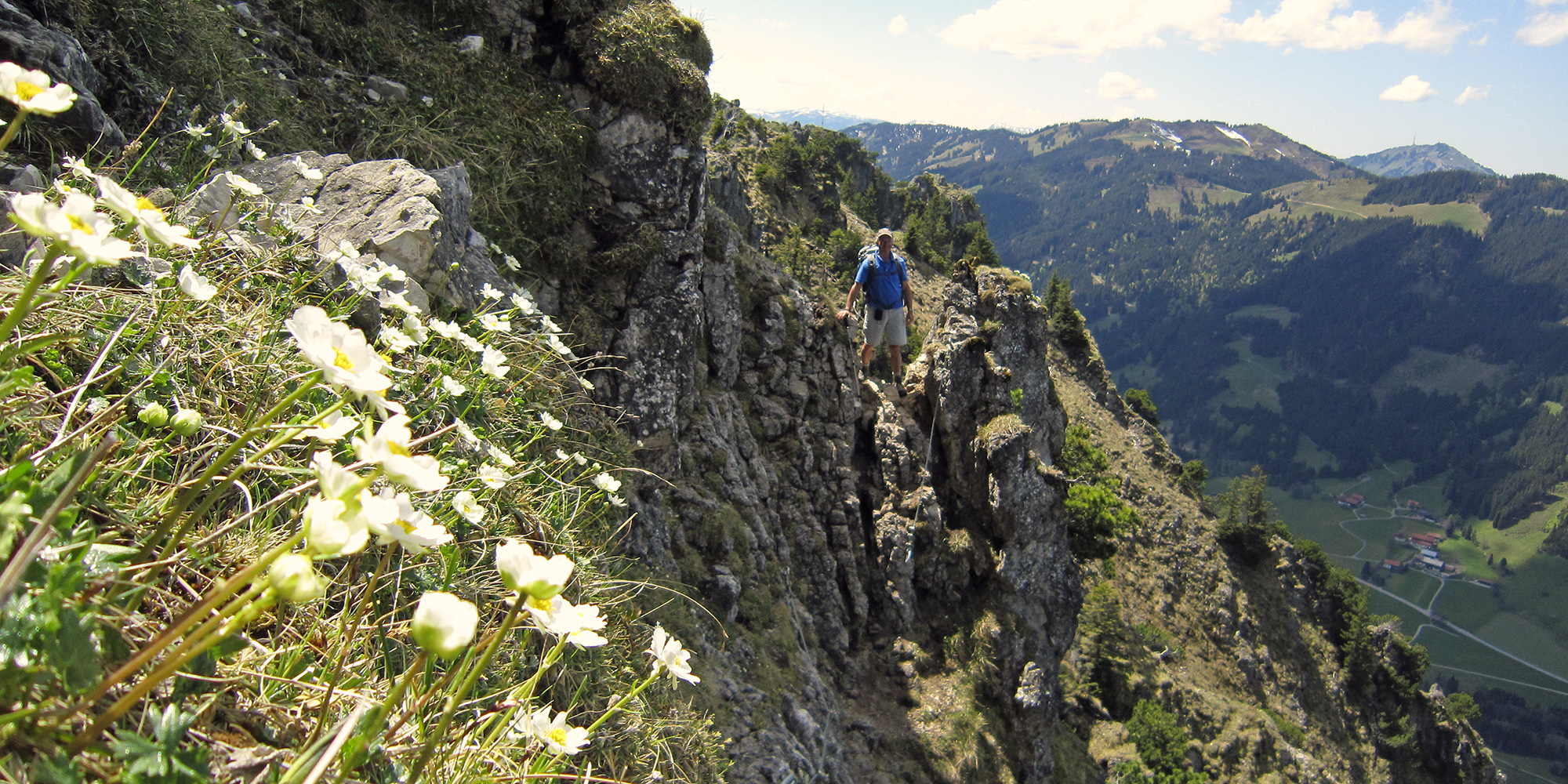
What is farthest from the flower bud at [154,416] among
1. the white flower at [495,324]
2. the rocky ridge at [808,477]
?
the rocky ridge at [808,477]

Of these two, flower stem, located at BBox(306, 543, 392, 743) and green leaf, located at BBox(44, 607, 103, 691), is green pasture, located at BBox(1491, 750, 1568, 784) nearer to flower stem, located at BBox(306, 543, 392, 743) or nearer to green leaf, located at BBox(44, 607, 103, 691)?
flower stem, located at BBox(306, 543, 392, 743)

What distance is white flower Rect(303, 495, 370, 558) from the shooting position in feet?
3.41

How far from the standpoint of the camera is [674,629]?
220 inches

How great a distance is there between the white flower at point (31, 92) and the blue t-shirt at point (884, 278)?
9.69 meters

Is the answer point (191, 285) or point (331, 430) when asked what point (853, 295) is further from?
point (331, 430)

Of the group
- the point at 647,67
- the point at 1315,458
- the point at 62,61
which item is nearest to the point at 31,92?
the point at 62,61

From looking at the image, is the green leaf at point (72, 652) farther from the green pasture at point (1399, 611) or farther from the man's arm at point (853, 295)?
the green pasture at point (1399, 611)

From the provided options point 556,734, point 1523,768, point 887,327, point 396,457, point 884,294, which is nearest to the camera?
point 396,457

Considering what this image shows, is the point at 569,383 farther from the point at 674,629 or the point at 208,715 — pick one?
the point at 208,715

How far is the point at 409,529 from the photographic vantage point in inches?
56.4

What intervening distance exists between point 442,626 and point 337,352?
2.11ft

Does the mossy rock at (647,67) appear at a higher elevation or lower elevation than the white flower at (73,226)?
higher

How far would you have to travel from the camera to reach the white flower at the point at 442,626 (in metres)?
1.04

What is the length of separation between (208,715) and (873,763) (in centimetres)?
930
